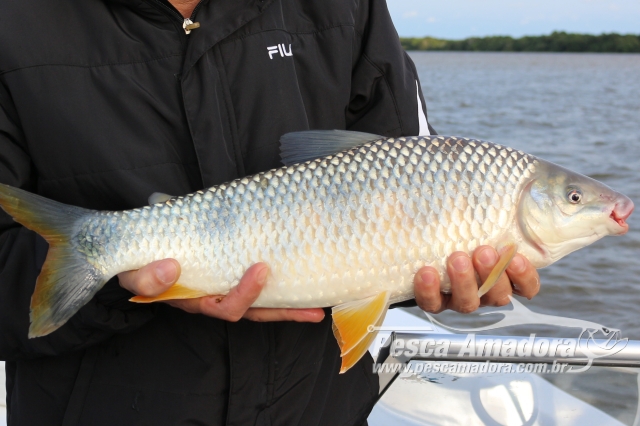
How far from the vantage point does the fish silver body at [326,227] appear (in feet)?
5.39

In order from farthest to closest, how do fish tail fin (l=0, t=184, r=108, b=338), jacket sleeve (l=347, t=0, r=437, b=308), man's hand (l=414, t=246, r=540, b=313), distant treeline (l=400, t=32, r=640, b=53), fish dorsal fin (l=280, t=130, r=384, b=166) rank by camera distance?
distant treeline (l=400, t=32, r=640, b=53) → jacket sleeve (l=347, t=0, r=437, b=308) → fish dorsal fin (l=280, t=130, r=384, b=166) → man's hand (l=414, t=246, r=540, b=313) → fish tail fin (l=0, t=184, r=108, b=338)

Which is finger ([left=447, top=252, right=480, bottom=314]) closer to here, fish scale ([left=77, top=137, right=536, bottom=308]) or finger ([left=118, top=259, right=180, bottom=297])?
fish scale ([left=77, top=137, right=536, bottom=308])

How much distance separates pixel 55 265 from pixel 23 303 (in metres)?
0.14

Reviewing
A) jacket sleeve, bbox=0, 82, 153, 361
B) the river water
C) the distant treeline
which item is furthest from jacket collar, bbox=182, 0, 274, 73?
the distant treeline

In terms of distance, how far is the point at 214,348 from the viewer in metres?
1.73

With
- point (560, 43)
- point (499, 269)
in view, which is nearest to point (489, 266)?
point (499, 269)

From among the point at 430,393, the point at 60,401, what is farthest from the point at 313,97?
the point at 430,393

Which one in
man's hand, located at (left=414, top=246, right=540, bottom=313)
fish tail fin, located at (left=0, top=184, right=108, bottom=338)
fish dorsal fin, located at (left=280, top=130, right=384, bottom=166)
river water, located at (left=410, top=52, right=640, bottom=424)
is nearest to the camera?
fish tail fin, located at (left=0, top=184, right=108, bottom=338)

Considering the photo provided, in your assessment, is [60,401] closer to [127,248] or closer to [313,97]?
[127,248]

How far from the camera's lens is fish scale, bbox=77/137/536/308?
5.39ft

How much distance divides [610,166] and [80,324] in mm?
10124

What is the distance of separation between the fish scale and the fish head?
3.3 inches

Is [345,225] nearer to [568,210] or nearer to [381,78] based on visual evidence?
[381,78]

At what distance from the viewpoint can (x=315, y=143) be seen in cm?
175
